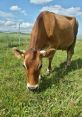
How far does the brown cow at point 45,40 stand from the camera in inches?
258

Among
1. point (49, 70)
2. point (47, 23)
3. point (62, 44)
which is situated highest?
point (47, 23)

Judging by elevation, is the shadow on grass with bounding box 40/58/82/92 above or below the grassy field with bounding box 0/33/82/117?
below

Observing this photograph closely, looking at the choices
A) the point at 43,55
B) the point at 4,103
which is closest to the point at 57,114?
the point at 4,103

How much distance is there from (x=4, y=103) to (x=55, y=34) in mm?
4163

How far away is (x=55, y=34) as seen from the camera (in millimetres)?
9227

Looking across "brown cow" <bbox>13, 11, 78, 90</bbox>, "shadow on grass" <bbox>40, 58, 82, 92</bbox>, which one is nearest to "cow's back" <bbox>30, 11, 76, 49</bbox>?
"brown cow" <bbox>13, 11, 78, 90</bbox>

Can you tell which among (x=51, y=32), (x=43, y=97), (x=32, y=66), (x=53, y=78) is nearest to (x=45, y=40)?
(x=51, y=32)

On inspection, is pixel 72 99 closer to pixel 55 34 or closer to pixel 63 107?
pixel 63 107

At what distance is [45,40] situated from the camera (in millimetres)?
8492

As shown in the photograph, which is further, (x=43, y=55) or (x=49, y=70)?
(x=49, y=70)

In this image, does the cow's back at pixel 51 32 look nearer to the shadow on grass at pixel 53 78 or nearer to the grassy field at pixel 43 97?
the shadow on grass at pixel 53 78

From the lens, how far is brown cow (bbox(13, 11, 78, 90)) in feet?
21.5

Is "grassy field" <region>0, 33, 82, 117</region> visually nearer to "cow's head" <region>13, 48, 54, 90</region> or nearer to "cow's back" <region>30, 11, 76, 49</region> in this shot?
"cow's head" <region>13, 48, 54, 90</region>

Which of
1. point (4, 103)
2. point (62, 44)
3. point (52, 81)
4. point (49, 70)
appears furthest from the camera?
point (62, 44)
